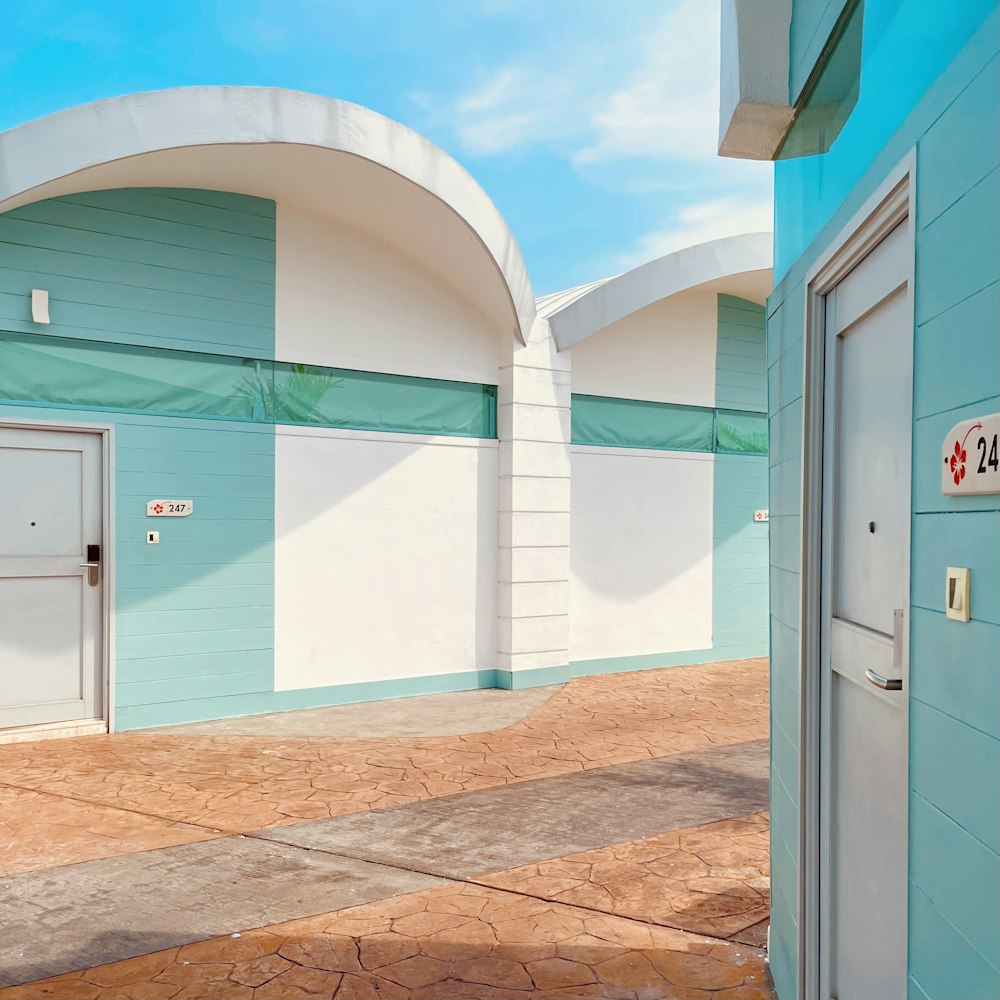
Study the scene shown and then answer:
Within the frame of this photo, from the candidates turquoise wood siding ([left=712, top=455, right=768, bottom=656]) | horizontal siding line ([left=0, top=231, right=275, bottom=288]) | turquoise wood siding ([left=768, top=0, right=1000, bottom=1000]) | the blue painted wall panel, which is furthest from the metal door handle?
turquoise wood siding ([left=712, top=455, right=768, bottom=656])

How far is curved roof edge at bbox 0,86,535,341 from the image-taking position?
511 cm

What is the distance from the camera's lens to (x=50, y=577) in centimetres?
590

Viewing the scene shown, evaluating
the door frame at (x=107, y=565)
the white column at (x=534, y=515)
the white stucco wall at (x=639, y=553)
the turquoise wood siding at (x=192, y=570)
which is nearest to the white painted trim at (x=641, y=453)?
the white stucco wall at (x=639, y=553)

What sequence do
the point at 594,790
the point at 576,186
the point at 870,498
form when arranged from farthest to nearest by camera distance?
the point at 576,186 < the point at 594,790 < the point at 870,498

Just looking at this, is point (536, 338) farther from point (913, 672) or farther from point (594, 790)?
point (913, 672)

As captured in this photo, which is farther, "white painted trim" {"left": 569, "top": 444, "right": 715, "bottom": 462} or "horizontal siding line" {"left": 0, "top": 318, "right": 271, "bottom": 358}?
"white painted trim" {"left": 569, "top": 444, "right": 715, "bottom": 462}

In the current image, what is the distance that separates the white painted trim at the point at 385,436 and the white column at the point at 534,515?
265 mm

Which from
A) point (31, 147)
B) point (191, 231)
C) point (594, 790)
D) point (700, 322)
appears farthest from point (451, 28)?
point (594, 790)

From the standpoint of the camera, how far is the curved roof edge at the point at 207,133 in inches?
201

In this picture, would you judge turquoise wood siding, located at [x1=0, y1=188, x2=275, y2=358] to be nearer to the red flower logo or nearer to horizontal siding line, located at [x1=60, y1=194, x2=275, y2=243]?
horizontal siding line, located at [x1=60, y1=194, x2=275, y2=243]

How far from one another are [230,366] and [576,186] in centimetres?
2652

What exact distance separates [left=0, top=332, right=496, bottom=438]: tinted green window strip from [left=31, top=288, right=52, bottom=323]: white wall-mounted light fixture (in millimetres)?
135

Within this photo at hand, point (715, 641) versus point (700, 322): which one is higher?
point (700, 322)

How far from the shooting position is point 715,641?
29.8ft
